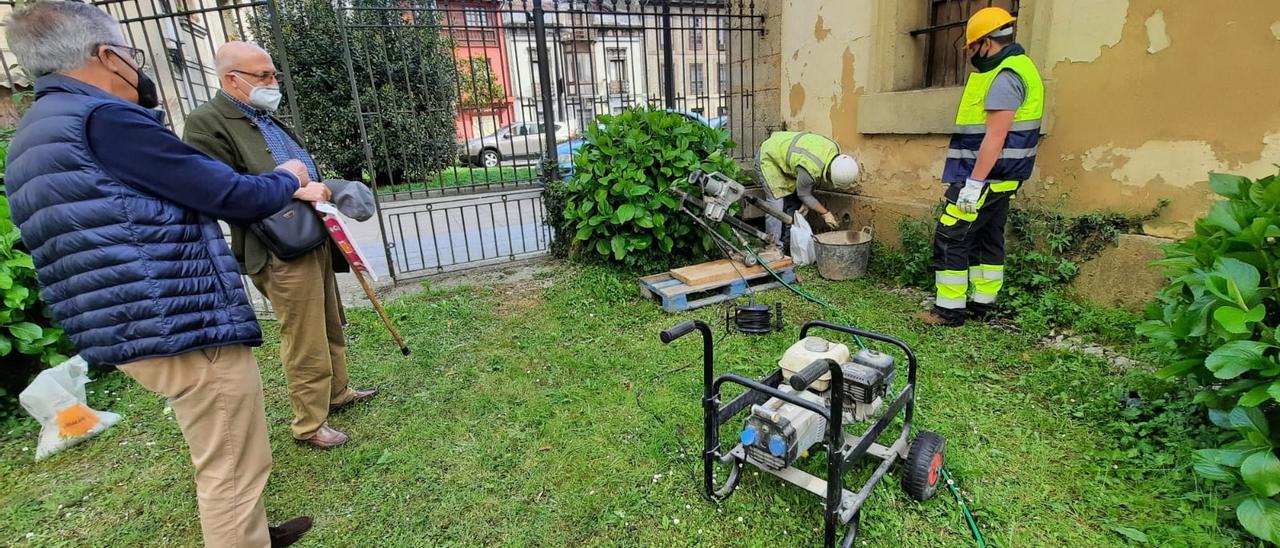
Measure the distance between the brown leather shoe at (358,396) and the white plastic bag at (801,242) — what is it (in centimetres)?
385

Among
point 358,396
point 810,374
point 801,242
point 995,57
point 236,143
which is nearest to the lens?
point 810,374

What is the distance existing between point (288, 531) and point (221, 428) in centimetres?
68

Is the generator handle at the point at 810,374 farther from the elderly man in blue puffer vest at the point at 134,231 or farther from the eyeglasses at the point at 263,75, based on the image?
the eyeglasses at the point at 263,75

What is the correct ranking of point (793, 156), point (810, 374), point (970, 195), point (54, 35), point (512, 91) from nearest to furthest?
point (54, 35)
point (810, 374)
point (970, 195)
point (793, 156)
point (512, 91)

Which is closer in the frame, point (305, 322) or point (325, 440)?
point (305, 322)

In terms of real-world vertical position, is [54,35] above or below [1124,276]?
above

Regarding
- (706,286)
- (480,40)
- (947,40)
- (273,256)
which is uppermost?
(480,40)

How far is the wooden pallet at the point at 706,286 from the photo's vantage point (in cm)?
471

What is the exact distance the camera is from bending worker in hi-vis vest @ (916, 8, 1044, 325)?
361 cm

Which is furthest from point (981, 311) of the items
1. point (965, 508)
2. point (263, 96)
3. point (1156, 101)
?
point (263, 96)

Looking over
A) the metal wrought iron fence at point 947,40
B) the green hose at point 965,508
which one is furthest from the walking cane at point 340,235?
the metal wrought iron fence at point 947,40

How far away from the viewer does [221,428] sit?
6.46 feet

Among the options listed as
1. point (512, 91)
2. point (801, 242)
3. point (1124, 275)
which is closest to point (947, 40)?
point (801, 242)

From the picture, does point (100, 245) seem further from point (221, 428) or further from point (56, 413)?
point (56, 413)
